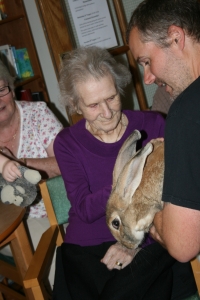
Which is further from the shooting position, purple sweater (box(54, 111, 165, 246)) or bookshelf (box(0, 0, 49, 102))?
bookshelf (box(0, 0, 49, 102))

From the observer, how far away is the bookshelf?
11.2 ft

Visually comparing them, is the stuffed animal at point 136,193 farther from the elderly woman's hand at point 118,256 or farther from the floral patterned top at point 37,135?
the floral patterned top at point 37,135

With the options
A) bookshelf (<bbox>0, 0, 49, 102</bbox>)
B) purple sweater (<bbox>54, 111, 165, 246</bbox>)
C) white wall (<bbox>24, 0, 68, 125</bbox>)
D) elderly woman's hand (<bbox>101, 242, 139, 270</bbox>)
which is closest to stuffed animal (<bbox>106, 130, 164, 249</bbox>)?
elderly woman's hand (<bbox>101, 242, 139, 270</bbox>)

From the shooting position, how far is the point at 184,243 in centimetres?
116

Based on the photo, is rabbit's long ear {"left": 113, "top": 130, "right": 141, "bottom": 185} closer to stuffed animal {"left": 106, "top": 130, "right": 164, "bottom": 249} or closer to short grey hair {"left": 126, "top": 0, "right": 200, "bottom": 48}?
stuffed animal {"left": 106, "top": 130, "right": 164, "bottom": 249}

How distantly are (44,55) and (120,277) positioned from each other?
8.66 feet

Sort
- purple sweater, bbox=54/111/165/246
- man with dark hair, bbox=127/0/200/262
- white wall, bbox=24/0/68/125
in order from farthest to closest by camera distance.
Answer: white wall, bbox=24/0/68/125
purple sweater, bbox=54/111/165/246
man with dark hair, bbox=127/0/200/262

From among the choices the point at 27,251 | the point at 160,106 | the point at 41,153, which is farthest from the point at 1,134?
the point at 160,106

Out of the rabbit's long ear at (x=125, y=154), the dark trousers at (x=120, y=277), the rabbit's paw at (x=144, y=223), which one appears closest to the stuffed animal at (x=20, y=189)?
the dark trousers at (x=120, y=277)

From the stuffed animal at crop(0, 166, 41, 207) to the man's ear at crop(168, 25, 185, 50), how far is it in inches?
35.1

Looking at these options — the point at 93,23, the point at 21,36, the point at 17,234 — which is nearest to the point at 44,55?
the point at 21,36

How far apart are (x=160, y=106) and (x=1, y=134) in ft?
3.13

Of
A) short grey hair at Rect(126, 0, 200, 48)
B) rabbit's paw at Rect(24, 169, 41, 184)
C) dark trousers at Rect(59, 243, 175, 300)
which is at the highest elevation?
short grey hair at Rect(126, 0, 200, 48)

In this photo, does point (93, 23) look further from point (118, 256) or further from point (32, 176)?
point (118, 256)
